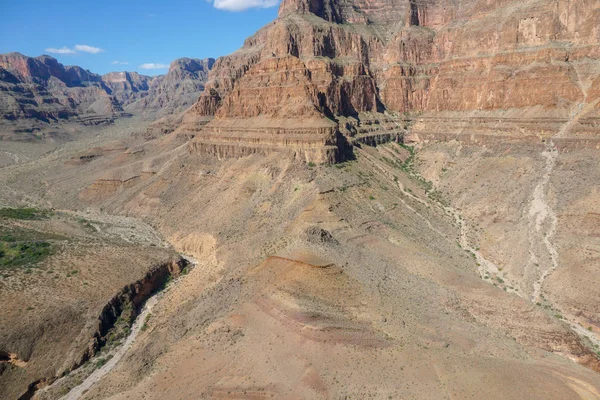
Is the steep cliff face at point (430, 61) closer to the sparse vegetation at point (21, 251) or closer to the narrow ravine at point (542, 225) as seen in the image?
the narrow ravine at point (542, 225)

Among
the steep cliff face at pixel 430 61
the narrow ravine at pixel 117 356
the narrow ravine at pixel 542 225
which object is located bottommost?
the narrow ravine at pixel 117 356

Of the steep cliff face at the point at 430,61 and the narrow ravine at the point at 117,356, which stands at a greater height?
the steep cliff face at the point at 430,61

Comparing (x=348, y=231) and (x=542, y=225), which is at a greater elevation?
(x=348, y=231)

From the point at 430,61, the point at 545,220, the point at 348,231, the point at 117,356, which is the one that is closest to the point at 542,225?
the point at 545,220

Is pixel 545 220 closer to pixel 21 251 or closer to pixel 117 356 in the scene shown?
pixel 117 356

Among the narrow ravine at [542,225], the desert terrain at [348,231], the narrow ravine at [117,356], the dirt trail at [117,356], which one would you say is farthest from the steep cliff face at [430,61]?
the narrow ravine at [117,356]

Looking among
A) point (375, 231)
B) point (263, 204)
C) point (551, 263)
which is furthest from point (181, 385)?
→ point (551, 263)

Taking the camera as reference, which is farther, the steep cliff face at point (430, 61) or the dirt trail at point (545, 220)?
the steep cliff face at point (430, 61)

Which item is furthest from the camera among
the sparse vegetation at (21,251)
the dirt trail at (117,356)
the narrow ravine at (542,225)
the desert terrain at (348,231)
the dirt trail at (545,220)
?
the dirt trail at (545,220)
